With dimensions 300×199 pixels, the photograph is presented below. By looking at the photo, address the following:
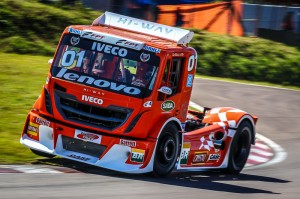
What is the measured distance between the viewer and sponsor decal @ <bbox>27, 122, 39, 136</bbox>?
34.3ft

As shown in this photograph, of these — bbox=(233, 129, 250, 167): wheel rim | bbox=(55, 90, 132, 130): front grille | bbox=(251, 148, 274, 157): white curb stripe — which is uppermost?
bbox=(55, 90, 132, 130): front grille

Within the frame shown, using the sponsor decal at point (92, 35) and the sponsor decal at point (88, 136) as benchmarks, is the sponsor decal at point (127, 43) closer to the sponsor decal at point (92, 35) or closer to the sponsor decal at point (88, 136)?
the sponsor decal at point (92, 35)

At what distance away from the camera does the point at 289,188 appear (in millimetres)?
11297

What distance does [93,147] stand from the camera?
33.4ft

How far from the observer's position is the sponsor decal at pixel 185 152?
36.1 feet

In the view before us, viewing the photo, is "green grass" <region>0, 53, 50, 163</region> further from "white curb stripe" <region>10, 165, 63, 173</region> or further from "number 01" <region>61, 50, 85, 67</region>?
"number 01" <region>61, 50, 85, 67</region>

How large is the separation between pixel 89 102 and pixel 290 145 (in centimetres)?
686

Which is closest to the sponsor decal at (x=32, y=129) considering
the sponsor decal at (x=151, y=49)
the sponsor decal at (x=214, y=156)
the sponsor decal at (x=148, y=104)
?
the sponsor decal at (x=148, y=104)

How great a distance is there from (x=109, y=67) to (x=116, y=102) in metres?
0.57

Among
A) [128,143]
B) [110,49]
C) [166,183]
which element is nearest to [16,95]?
[110,49]

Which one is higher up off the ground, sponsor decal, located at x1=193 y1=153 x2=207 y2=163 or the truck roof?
the truck roof

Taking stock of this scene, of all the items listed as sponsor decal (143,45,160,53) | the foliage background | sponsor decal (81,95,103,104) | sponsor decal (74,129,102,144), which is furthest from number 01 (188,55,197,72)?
the foliage background

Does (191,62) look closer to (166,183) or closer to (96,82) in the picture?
(96,82)

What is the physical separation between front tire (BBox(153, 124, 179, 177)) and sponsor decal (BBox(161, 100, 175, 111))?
236 mm
